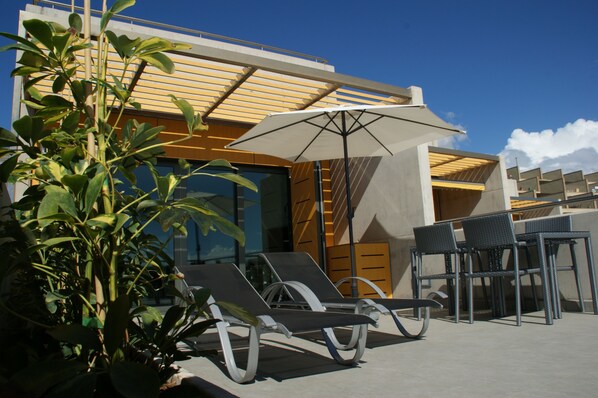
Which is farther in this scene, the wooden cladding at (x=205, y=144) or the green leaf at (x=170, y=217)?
the wooden cladding at (x=205, y=144)

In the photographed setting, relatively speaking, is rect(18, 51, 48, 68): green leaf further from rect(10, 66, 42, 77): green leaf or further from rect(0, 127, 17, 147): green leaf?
rect(0, 127, 17, 147): green leaf

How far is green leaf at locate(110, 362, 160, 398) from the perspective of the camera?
1195mm

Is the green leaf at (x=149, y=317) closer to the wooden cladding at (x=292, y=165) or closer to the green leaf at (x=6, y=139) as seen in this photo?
the green leaf at (x=6, y=139)

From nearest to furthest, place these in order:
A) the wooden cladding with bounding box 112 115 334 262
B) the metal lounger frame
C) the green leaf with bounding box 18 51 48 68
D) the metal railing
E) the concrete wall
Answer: the green leaf with bounding box 18 51 48 68, the metal lounger frame, the concrete wall, the wooden cladding with bounding box 112 115 334 262, the metal railing

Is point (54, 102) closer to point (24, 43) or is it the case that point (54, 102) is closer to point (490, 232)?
point (24, 43)

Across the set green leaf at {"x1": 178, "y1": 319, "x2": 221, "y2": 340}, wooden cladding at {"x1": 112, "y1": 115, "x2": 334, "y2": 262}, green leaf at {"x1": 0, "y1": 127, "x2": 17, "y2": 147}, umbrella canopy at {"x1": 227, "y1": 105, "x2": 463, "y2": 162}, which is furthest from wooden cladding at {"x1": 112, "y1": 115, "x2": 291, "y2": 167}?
green leaf at {"x1": 178, "y1": 319, "x2": 221, "y2": 340}

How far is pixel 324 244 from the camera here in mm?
8914

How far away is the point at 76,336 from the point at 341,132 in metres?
5.80

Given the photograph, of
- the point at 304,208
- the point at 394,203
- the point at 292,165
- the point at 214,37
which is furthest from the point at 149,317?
A: the point at 214,37

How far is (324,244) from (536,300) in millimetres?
3868

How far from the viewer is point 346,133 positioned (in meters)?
6.54

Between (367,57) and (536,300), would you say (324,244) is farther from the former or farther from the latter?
(367,57)

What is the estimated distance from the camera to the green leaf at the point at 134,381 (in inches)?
47.1

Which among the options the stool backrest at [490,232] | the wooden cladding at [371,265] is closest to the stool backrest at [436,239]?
the stool backrest at [490,232]
